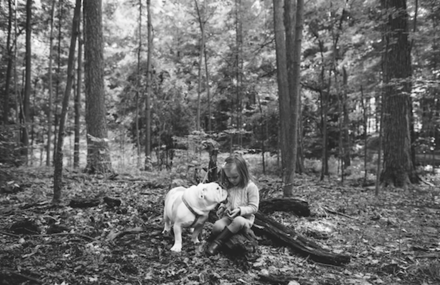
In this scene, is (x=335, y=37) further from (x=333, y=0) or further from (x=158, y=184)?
(x=158, y=184)

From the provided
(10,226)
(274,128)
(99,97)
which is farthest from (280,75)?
(274,128)

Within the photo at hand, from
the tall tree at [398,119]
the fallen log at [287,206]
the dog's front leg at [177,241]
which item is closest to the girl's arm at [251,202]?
the dog's front leg at [177,241]

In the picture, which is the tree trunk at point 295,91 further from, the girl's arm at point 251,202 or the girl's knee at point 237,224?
the girl's knee at point 237,224

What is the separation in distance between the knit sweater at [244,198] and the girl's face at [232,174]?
0.15 meters

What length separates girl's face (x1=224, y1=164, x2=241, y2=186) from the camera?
373cm

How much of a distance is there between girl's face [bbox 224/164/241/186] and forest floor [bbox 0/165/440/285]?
0.91 m

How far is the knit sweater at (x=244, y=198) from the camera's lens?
382 centimetres

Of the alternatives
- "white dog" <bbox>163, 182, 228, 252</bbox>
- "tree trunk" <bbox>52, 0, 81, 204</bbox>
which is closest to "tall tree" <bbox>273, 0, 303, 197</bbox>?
"white dog" <bbox>163, 182, 228, 252</bbox>

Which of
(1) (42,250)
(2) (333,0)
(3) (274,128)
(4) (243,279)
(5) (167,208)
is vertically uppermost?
(2) (333,0)

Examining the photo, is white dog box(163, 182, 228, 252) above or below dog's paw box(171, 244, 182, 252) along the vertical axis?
above

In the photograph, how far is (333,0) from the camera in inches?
413

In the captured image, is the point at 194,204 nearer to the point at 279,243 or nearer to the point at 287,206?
the point at 279,243

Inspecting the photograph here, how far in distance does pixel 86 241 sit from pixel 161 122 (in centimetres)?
1107

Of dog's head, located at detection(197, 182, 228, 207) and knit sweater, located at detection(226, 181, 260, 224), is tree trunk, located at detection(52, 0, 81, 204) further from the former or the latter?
knit sweater, located at detection(226, 181, 260, 224)
